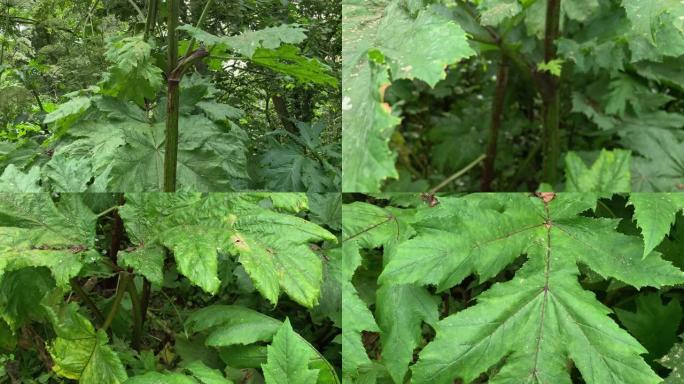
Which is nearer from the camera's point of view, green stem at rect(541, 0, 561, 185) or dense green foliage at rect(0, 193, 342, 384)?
dense green foliage at rect(0, 193, 342, 384)

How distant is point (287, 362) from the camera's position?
0.55 meters

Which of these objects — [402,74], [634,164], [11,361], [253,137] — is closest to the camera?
[402,74]

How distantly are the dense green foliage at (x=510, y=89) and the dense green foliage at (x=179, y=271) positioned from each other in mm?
121

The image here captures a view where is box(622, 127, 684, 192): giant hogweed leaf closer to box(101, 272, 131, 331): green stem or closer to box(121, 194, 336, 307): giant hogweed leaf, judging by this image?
box(121, 194, 336, 307): giant hogweed leaf

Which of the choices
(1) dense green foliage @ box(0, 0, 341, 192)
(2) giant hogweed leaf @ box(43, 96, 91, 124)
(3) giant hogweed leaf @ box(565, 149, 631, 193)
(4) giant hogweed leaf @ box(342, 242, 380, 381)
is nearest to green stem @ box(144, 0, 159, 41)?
(1) dense green foliage @ box(0, 0, 341, 192)

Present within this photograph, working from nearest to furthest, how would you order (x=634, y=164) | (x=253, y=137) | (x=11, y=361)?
(x=11, y=361), (x=634, y=164), (x=253, y=137)

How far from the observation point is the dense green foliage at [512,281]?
47cm

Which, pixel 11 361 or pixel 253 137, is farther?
pixel 253 137

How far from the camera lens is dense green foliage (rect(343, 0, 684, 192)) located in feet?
1.46

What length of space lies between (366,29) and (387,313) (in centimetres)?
26

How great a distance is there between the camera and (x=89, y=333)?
607 millimetres

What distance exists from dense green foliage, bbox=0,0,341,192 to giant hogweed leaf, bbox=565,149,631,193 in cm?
33

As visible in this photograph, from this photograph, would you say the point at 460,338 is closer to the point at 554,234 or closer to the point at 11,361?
the point at 554,234

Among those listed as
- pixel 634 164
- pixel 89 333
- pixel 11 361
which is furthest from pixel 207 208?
pixel 634 164
